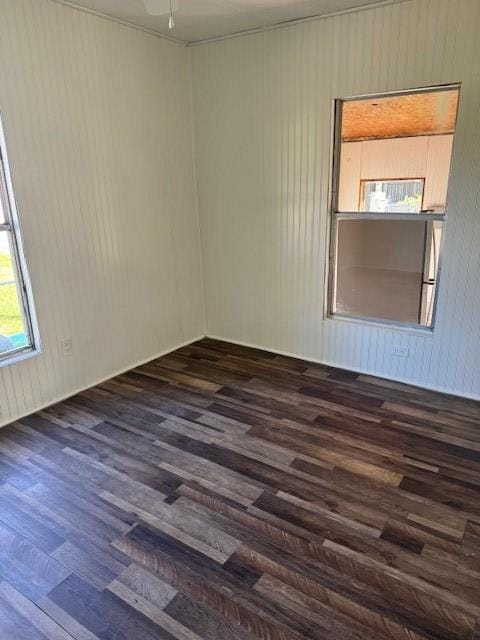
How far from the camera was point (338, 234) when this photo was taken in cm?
360

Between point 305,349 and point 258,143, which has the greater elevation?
point 258,143

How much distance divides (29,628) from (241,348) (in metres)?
2.96

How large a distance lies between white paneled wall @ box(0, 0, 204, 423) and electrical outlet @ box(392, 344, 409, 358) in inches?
80.0

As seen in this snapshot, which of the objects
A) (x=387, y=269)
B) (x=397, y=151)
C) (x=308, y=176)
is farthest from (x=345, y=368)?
(x=397, y=151)

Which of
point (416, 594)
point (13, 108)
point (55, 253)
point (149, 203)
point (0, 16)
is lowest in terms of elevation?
point (416, 594)

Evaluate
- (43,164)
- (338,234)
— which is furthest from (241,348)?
(43,164)

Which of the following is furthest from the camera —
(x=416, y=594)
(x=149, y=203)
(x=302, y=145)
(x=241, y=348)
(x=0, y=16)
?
(x=241, y=348)

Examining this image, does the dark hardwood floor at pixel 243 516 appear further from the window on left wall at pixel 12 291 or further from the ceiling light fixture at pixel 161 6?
the ceiling light fixture at pixel 161 6

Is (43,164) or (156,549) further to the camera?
(43,164)

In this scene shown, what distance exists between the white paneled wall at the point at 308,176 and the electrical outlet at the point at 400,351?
34 mm

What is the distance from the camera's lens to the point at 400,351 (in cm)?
347

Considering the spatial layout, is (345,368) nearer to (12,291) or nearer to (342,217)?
Result: (342,217)

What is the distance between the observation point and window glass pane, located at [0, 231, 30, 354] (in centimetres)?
294

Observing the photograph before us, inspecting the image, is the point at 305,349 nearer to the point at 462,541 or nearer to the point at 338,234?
the point at 338,234
